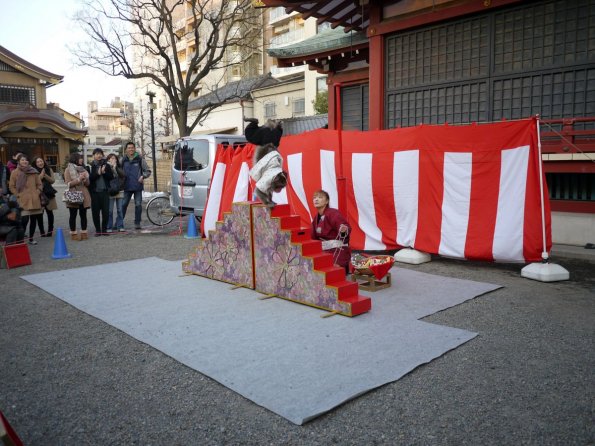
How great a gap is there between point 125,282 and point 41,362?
98.5 inches

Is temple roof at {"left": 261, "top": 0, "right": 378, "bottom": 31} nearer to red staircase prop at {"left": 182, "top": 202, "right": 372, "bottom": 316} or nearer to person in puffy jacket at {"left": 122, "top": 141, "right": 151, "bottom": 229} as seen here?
person in puffy jacket at {"left": 122, "top": 141, "right": 151, "bottom": 229}

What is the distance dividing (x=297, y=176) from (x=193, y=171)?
134 inches

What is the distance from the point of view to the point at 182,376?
337cm

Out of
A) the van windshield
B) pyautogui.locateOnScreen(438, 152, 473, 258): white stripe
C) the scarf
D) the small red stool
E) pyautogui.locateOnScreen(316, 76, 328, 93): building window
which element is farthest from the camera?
pyautogui.locateOnScreen(316, 76, 328, 93): building window

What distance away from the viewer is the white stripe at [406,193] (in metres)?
7.01

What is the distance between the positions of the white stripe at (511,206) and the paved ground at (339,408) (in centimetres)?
145

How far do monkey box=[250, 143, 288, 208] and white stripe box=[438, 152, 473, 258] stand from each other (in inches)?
107

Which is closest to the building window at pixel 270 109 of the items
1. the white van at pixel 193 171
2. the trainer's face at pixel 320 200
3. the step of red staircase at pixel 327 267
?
the white van at pixel 193 171

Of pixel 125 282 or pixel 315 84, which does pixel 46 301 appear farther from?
pixel 315 84

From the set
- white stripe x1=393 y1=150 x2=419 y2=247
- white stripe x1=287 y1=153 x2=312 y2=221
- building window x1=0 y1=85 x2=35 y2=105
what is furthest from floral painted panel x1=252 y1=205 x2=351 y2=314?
building window x1=0 y1=85 x2=35 y2=105

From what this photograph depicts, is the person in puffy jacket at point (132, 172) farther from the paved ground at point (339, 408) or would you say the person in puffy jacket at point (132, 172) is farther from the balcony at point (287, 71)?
the balcony at point (287, 71)

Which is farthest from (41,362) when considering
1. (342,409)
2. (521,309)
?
(521,309)

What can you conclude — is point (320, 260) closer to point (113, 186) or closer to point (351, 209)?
point (351, 209)

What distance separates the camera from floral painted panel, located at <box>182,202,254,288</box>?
550 cm
